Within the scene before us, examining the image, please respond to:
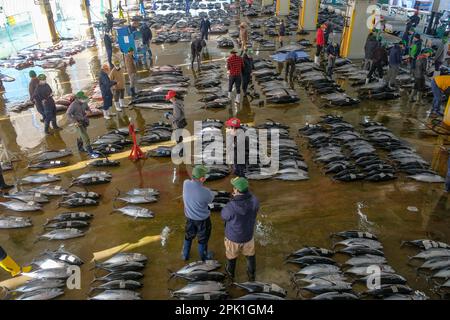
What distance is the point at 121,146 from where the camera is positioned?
10586 mm

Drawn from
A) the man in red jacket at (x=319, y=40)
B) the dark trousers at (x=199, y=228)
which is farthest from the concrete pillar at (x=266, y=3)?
the dark trousers at (x=199, y=228)

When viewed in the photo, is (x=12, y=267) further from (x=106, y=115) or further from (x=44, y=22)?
(x=44, y=22)

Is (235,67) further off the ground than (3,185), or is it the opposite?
(235,67)

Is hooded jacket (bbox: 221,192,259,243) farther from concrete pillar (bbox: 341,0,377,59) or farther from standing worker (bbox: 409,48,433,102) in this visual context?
concrete pillar (bbox: 341,0,377,59)

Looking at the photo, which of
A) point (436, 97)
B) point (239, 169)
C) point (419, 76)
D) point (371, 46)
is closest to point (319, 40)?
point (371, 46)

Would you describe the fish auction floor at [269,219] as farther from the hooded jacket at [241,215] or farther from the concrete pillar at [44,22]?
the concrete pillar at [44,22]

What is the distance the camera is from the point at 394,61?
45.7 feet

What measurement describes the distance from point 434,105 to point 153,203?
10771 millimetres

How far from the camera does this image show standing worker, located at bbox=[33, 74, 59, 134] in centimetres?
1084

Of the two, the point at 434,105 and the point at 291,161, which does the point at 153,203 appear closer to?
the point at 291,161

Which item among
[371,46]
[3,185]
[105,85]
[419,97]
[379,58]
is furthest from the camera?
[371,46]

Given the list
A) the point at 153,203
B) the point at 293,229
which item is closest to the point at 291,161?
the point at 293,229

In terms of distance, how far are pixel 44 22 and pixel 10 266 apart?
25186 mm

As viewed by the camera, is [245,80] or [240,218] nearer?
[240,218]
